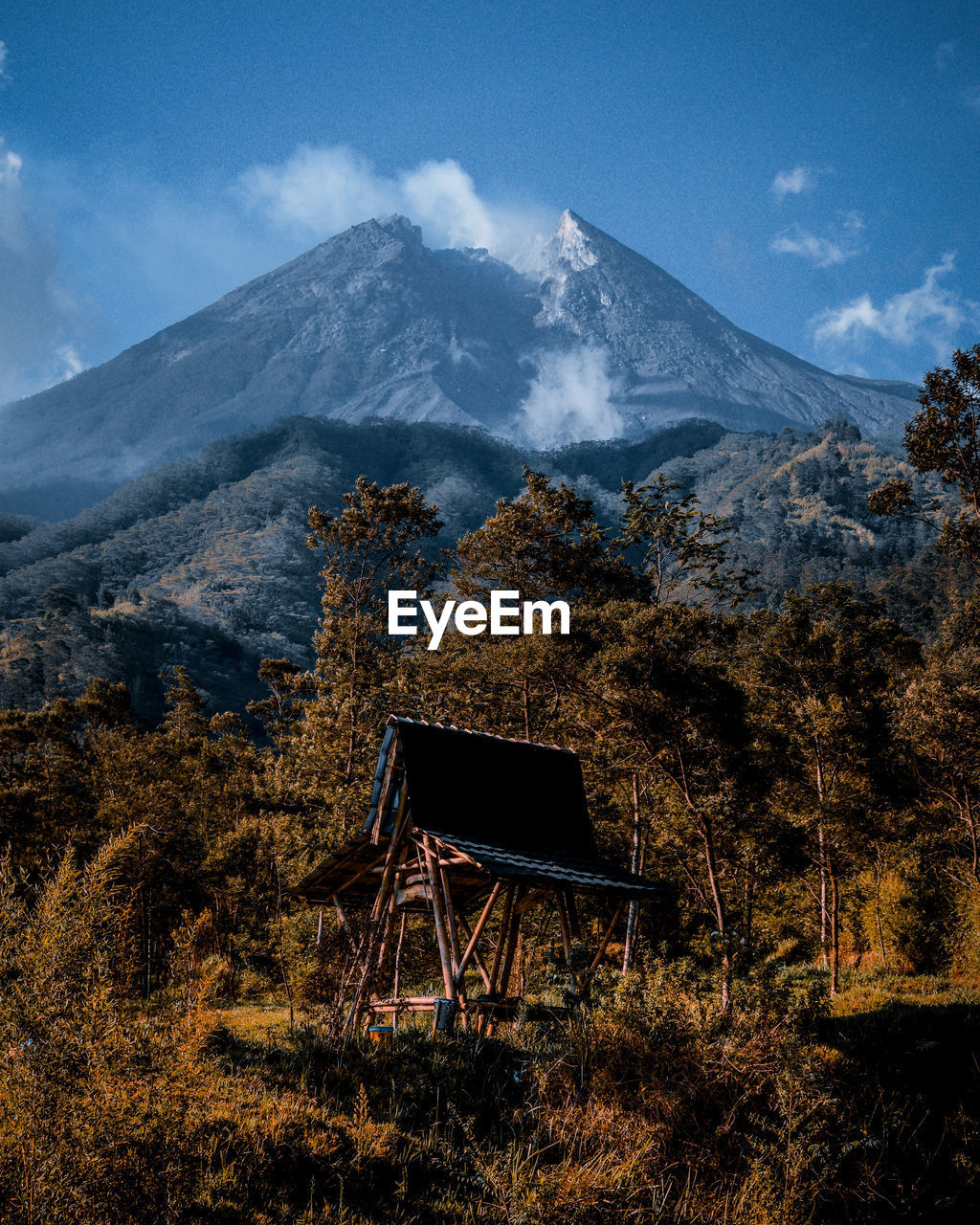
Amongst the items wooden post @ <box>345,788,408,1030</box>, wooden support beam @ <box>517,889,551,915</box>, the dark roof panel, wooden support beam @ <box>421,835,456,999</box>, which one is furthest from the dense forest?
the dark roof panel

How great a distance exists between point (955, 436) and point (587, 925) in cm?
1631

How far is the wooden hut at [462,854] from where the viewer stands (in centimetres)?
1076

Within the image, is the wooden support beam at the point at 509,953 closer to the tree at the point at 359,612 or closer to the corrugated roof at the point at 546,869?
the corrugated roof at the point at 546,869

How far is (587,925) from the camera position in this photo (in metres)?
23.5

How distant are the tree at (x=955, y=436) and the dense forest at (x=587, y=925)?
99 mm

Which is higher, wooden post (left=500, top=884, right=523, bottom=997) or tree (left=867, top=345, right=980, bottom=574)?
tree (left=867, top=345, right=980, bottom=574)

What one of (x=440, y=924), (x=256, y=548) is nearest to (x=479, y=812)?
(x=440, y=924)

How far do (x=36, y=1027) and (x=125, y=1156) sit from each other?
87 centimetres

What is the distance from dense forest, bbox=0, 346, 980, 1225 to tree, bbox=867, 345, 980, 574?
10cm

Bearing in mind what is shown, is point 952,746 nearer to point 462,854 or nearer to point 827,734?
point 827,734

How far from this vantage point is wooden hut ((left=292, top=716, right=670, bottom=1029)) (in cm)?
1076

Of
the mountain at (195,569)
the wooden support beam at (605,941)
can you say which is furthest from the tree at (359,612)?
the mountain at (195,569)

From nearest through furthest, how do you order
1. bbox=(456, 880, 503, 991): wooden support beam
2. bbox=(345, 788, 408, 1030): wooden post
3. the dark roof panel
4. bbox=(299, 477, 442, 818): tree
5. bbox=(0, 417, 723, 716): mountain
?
bbox=(345, 788, 408, 1030): wooden post → bbox=(456, 880, 503, 991): wooden support beam → the dark roof panel → bbox=(299, 477, 442, 818): tree → bbox=(0, 417, 723, 716): mountain

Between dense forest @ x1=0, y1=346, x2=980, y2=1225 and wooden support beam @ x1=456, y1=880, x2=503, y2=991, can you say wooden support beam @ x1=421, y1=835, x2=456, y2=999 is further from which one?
dense forest @ x1=0, y1=346, x2=980, y2=1225
